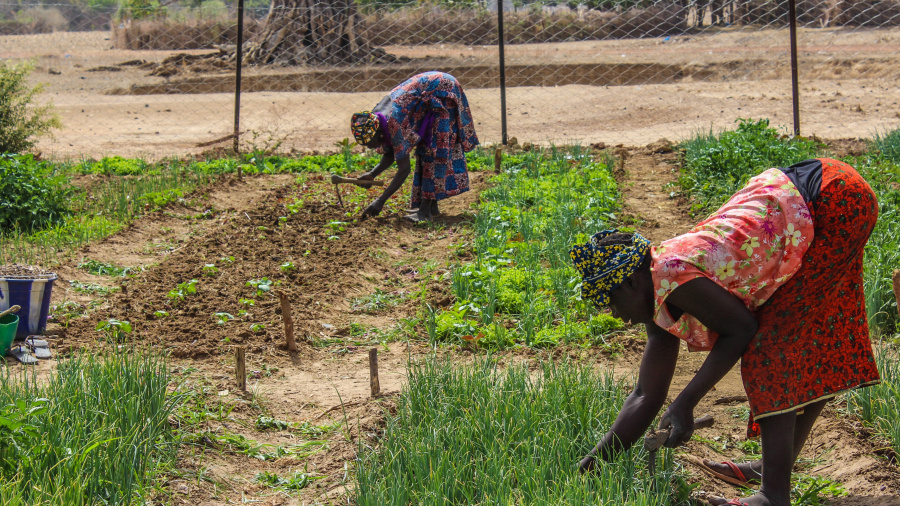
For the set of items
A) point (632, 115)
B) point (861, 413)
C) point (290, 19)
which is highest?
point (290, 19)

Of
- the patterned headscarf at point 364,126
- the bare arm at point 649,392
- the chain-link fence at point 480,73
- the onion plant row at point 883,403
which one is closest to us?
the bare arm at point 649,392

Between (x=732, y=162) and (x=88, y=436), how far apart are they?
5.74m

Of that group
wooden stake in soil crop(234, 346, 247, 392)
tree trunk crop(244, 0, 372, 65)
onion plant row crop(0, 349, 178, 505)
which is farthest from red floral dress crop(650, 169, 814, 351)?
tree trunk crop(244, 0, 372, 65)

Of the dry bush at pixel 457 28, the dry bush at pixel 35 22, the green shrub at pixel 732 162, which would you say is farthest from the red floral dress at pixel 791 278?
the dry bush at pixel 35 22

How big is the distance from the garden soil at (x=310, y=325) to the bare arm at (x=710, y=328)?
22.8 inches

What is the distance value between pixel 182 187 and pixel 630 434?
6.23 m

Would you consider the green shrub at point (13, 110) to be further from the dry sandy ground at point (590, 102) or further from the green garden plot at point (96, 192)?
the dry sandy ground at point (590, 102)

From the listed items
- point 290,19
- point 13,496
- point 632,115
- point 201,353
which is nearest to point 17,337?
point 201,353

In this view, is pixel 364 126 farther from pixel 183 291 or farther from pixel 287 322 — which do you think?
pixel 287 322

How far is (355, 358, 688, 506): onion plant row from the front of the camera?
8.52 feet

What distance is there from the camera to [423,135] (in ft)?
22.7

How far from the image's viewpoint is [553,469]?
2711mm

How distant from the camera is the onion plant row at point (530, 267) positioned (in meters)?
4.48

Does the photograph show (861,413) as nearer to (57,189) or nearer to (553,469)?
(553,469)
